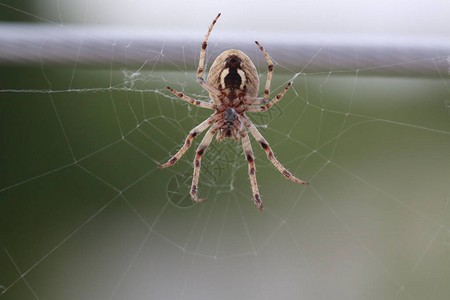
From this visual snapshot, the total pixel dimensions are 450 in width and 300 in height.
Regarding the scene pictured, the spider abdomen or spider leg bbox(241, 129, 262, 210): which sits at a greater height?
the spider abdomen

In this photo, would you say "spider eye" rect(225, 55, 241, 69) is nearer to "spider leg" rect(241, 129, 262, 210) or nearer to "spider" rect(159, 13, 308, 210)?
"spider" rect(159, 13, 308, 210)

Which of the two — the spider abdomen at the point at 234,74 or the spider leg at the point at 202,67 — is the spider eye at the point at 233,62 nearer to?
the spider abdomen at the point at 234,74

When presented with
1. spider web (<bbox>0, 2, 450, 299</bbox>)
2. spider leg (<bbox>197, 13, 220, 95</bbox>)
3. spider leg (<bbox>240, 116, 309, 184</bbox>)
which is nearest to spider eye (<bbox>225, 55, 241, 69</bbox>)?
spider leg (<bbox>197, 13, 220, 95</bbox>)

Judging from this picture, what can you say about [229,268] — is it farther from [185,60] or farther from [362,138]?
[185,60]

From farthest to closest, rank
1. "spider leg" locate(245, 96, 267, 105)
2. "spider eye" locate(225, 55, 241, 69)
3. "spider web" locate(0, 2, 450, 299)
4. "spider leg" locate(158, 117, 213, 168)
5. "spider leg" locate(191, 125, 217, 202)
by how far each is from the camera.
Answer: "spider web" locate(0, 2, 450, 299) < "spider leg" locate(191, 125, 217, 202) < "spider leg" locate(158, 117, 213, 168) < "spider leg" locate(245, 96, 267, 105) < "spider eye" locate(225, 55, 241, 69)

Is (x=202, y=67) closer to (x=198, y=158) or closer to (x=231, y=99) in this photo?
(x=231, y=99)

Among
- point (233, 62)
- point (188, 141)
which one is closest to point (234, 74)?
point (233, 62)

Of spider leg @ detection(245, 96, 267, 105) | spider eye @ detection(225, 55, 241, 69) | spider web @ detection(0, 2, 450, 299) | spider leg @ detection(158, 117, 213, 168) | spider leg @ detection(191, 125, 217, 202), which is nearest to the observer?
spider eye @ detection(225, 55, 241, 69)
